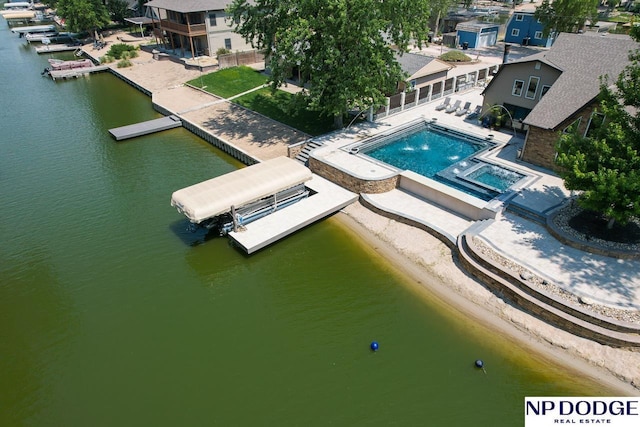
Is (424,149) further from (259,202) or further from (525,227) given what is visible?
(259,202)

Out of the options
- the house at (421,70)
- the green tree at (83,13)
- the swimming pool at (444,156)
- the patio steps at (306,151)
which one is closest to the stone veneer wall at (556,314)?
the swimming pool at (444,156)

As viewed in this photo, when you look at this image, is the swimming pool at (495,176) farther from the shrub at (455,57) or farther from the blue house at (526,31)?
the blue house at (526,31)

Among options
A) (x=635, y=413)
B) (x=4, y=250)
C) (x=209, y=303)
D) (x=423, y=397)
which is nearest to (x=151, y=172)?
(x=4, y=250)

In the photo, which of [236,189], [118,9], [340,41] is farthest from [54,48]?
[236,189]

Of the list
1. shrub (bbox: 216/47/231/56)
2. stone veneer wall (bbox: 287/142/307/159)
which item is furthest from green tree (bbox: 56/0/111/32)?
stone veneer wall (bbox: 287/142/307/159)

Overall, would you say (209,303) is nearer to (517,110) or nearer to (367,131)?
(367,131)

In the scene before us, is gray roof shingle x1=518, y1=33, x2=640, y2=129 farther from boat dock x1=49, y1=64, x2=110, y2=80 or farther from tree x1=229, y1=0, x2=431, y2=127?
boat dock x1=49, y1=64, x2=110, y2=80
